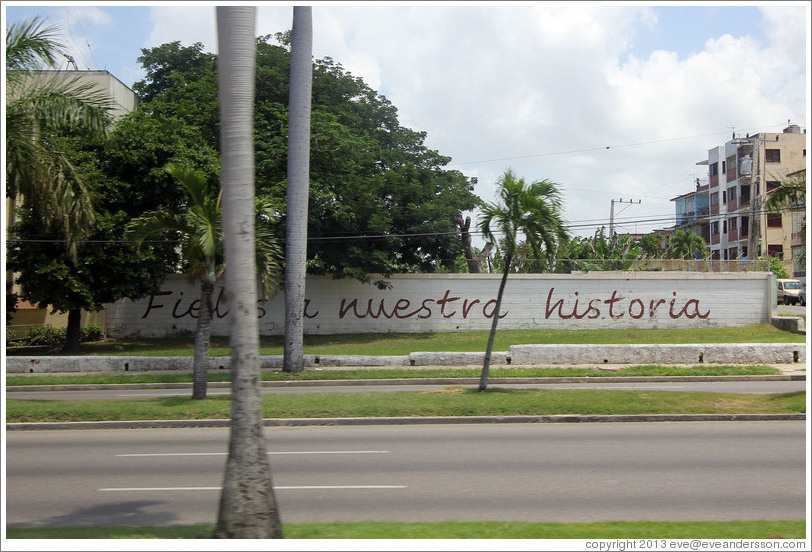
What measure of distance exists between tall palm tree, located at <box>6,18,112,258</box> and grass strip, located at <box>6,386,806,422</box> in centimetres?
361

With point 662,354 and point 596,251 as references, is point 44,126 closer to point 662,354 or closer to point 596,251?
point 662,354

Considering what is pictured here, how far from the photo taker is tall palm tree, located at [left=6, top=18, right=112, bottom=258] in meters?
14.0

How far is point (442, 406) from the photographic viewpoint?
1412 centimetres

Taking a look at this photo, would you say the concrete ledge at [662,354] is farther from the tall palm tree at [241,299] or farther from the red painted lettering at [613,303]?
the tall palm tree at [241,299]

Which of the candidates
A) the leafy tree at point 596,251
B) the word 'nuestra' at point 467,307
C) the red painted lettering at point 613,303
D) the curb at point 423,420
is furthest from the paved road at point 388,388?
the leafy tree at point 596,251

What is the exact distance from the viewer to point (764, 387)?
17.5m

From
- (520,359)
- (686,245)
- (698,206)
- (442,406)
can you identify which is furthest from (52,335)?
(698,206)

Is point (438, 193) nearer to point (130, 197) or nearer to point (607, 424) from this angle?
point (130, 197)

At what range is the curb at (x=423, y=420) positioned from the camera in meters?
13.2

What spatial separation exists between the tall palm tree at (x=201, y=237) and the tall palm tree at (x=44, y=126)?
4.94 feet

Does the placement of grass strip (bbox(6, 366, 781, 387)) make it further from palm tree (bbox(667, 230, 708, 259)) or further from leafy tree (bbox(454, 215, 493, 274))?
palm tree (bbox(667, 230, 708, 259))

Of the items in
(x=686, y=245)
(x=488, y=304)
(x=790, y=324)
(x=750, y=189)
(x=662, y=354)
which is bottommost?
(x=662, y=354)

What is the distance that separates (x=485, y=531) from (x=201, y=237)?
10.5 metres

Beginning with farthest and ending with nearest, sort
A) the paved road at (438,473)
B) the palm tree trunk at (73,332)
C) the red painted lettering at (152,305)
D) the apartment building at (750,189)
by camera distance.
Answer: the apartment building at (750,189), the red painted lettering at (152,305), the palm tree trunk at (73,332), the paved road at (438,473)
